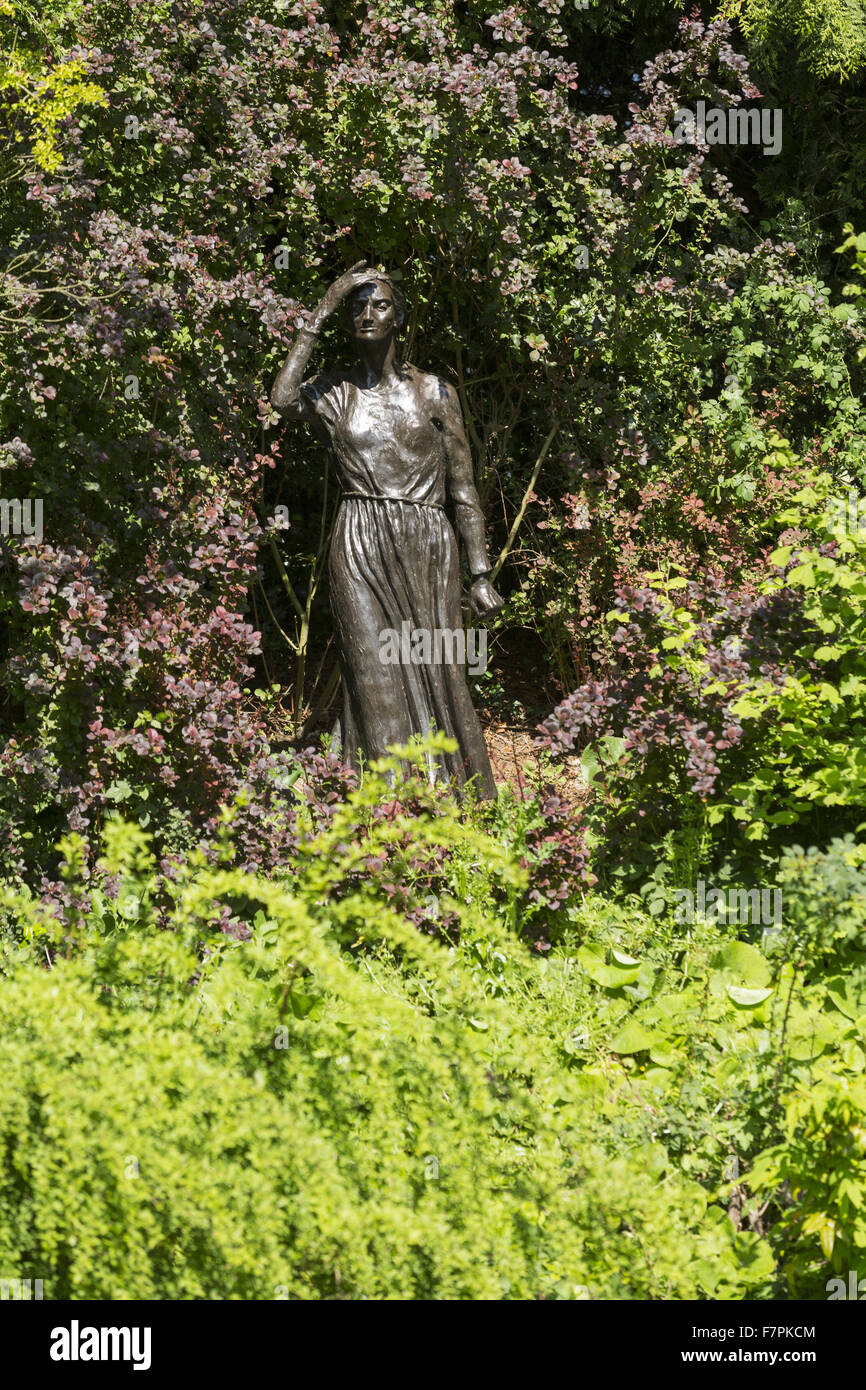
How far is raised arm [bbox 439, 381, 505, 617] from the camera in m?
4.63

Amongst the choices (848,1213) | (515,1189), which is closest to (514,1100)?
(515,1189)

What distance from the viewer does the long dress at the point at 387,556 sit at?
452cm

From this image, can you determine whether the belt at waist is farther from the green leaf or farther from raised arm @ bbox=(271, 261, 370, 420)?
the green leaf

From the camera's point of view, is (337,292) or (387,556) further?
(387,556)

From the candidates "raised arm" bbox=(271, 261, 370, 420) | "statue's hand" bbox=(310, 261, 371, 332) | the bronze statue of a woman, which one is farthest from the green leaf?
"statue's hand" bbox=(310, 261, 371, 332)

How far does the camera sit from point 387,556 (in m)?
4.55

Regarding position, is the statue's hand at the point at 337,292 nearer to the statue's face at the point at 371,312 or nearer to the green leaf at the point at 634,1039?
the statue's face at the point at 371,312

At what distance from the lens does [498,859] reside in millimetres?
3299

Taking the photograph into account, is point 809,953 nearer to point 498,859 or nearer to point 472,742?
point 498,859

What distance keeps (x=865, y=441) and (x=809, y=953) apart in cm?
360

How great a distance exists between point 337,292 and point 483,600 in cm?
117

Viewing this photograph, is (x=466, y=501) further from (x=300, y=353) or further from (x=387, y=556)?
(x=300, y=353)

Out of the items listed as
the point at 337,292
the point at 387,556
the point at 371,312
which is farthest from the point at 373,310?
the point at 387,556

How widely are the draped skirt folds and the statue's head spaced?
22.5 inches
